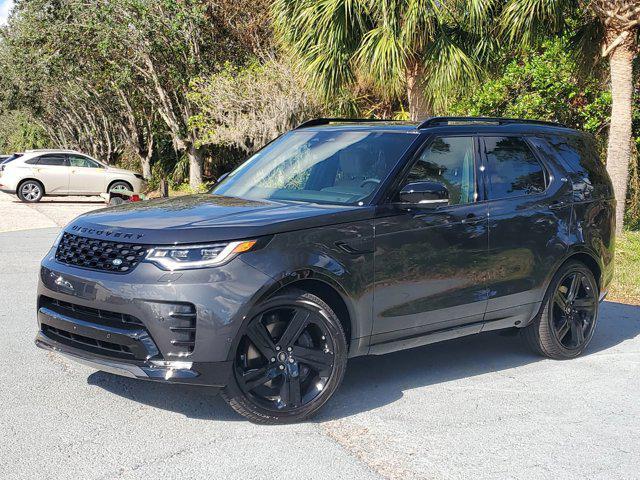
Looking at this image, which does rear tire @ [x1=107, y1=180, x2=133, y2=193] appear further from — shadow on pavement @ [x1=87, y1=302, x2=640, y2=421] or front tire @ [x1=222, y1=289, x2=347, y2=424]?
front tire @ [x1=222, y1=289, x2=347, y2=424]

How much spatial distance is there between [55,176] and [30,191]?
0.91 metres

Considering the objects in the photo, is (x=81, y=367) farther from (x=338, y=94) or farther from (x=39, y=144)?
(x=39, y=144)

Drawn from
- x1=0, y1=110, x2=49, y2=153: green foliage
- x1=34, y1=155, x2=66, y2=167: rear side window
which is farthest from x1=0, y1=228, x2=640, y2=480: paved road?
x1=0, y1=110, x2=49, y2=153: green foliage

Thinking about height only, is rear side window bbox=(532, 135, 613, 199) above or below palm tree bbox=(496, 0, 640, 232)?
below

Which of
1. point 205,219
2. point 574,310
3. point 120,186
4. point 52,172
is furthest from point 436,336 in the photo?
point 52,172

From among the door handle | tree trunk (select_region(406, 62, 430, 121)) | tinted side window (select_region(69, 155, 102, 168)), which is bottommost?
tinted side window (select_region(69, 155, 102, 168))

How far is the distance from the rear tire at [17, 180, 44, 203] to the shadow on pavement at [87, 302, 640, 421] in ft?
69.7

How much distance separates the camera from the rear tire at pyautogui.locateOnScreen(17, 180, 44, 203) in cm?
2542

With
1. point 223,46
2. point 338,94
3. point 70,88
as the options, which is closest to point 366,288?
point 338,94


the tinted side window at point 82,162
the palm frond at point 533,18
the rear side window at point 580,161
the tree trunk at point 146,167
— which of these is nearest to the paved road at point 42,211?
the tinted side window at point 82,162

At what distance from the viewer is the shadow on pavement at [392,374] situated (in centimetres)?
506

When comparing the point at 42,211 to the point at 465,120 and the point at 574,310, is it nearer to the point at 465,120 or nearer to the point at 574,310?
the point at 465,120

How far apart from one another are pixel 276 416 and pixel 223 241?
1.08 metres

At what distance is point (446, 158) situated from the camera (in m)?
5.73
